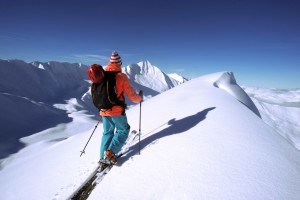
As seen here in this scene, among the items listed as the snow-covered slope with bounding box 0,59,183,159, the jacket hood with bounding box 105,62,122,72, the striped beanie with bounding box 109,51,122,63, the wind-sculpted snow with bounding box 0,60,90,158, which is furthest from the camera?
the snow-covered slope with bounding box 0,59,183,159

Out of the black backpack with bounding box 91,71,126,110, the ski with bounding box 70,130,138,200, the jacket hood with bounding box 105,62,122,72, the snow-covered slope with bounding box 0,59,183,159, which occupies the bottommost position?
the snow-covered slope with bounding box 0,59,183,159

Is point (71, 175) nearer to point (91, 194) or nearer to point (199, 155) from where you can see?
point (91, 194)

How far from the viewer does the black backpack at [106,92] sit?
14.4 ft

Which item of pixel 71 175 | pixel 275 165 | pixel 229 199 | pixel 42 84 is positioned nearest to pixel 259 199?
pixel 229 199

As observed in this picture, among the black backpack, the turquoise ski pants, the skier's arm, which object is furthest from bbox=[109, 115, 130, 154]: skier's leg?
the skier's arm

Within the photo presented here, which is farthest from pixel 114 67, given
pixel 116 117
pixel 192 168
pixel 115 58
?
pixel 192 168

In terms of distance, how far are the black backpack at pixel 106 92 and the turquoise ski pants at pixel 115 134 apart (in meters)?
0.48

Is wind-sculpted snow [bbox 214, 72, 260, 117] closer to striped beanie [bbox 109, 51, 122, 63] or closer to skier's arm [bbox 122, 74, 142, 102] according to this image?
skier's arm [bbox 122, 74, 142, 102]

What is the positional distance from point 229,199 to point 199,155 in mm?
1236

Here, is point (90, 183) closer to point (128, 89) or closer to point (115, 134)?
point (115, 134)

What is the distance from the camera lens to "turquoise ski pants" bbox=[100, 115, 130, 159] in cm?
482

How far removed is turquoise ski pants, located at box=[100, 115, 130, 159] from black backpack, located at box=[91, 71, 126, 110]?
48 centimetres

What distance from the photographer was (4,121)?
226 ft

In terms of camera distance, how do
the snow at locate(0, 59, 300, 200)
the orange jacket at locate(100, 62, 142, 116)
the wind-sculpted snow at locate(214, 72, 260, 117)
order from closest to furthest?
the snow at locate(0, 59, 300, 200), the orange jacket at locate(100, 62, 142, 116), the wind-sculpted snow at locate(214, 72, 260, 117)
